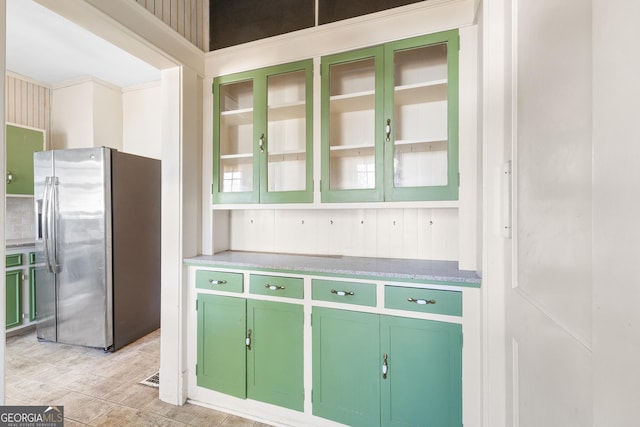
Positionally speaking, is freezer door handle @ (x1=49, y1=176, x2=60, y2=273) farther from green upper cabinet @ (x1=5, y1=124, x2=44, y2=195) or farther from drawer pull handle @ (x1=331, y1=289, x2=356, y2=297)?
drawer pull handle @ (x1=331, y1=289, x2=356, y2=297)

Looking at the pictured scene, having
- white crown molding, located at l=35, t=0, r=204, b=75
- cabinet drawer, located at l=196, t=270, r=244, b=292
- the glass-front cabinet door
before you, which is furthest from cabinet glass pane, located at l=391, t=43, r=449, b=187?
white crown molding, located at l=35, t=0, r=204, b=75

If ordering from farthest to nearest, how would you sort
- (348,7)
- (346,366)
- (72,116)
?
(72,116) < (348,7) < (346,366)

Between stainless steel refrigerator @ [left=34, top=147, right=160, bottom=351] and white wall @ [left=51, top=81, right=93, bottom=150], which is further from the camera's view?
white wall @ [left=51, top=81, right=93, bottom=150]

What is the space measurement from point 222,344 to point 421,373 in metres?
1.26

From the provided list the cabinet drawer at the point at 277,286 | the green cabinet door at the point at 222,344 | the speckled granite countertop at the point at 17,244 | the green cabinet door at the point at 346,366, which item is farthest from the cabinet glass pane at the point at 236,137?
the speckled granite countertop at the point at 17,244

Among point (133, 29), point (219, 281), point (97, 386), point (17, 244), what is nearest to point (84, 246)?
point (17, 244)

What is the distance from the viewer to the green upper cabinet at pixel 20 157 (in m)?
2.98

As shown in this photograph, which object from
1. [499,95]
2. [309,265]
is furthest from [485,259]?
[309,265]

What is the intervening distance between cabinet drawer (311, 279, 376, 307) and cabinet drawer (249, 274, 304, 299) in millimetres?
99

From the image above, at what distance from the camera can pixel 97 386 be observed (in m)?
2.15

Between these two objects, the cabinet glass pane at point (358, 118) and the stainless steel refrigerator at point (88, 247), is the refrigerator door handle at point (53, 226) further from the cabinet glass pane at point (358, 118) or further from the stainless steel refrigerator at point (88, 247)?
the cabinet glass pane at point (358, 118)

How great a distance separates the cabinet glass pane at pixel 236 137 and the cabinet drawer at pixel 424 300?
124 centimetres

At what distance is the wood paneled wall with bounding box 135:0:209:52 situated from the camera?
180 cm

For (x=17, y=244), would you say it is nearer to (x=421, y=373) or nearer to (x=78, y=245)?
(x=78, y=245)
